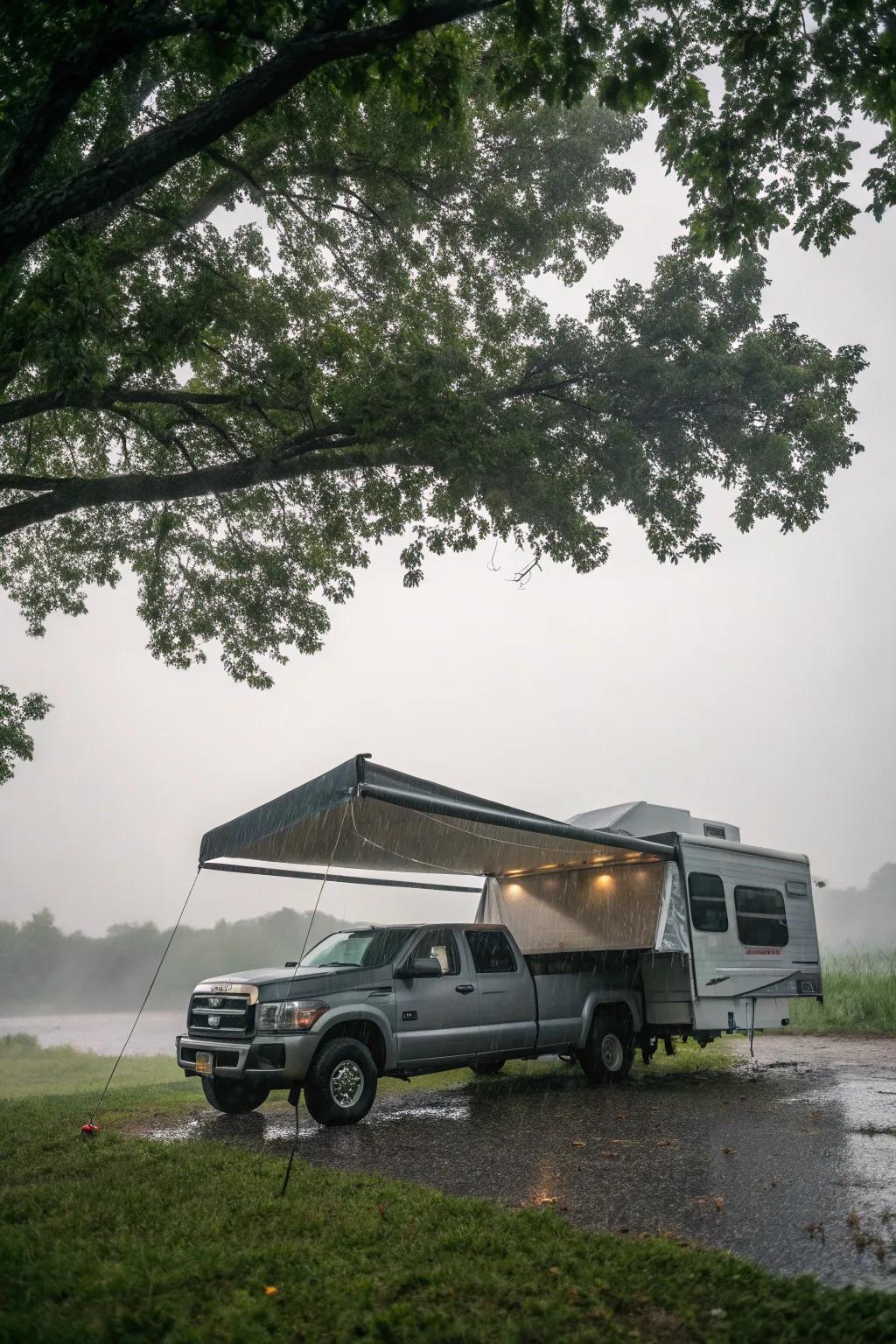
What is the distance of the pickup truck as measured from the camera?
8227mm

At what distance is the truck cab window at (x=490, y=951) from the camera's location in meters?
9.94

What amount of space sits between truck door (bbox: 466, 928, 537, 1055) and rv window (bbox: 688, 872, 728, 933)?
240 centimetres

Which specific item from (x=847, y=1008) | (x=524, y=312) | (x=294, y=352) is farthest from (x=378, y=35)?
(x=847, y=1008)

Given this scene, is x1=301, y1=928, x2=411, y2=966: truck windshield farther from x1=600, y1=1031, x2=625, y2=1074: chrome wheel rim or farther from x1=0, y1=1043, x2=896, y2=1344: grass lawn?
x1=600, y1=1031, x2=625, y2=1074: chrome wheel rim

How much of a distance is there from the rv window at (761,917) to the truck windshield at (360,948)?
5.00 metres

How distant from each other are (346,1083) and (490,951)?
89.5 inches

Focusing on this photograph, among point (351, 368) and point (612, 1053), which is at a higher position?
point (351, 368)

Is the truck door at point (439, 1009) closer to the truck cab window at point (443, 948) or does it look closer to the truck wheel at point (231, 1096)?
the truck cab window at point (443, 948)

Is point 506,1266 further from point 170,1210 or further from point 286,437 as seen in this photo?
point 286,437

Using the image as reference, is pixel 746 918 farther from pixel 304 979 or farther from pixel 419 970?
pixel 304 979

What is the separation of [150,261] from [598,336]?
6.29 m

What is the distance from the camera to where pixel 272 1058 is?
8.01 m

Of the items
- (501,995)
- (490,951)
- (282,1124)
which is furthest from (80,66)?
(501,995)

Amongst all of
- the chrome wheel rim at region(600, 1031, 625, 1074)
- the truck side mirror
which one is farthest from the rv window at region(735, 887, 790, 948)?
the truck side mirror
